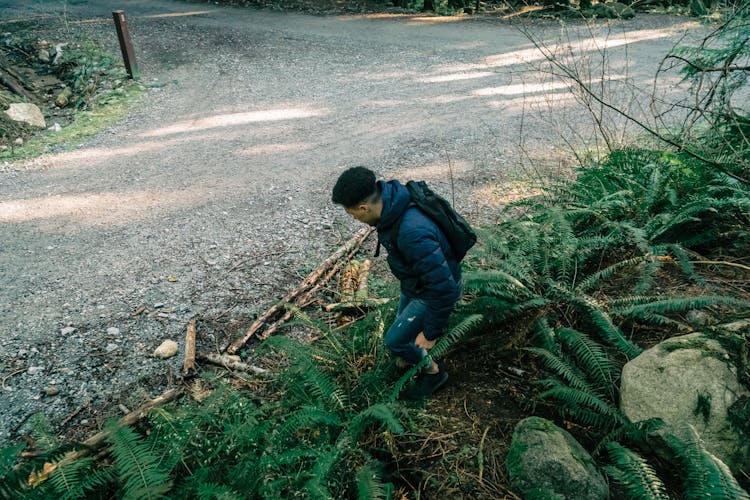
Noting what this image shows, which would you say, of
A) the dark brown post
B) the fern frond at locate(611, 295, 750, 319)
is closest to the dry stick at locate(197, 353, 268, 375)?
the fern frond at locate(611, 295, 750, 319)

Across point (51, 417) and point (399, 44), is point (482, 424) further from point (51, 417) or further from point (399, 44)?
point (399, 44)

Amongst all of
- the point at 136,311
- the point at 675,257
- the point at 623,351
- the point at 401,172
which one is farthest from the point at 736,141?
the point at 136,311

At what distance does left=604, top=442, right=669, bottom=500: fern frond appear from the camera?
7.56 feet

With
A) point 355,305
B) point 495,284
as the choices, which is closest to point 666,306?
point 495,284

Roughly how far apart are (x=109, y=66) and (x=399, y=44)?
6.46m

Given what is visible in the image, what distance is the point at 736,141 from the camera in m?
5.07

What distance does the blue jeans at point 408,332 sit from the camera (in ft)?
10.4

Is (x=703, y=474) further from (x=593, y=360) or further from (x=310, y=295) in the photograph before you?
(x=310, y=295)

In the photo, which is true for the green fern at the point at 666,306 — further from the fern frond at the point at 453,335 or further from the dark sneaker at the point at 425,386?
the dark sneaker at the point at 425,386

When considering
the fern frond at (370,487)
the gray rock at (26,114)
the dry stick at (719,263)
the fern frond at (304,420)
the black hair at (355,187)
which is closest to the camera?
the fern frond at (370,487)

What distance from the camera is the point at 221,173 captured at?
269 inches

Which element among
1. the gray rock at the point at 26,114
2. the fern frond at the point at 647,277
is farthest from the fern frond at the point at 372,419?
the gray rock at the point at 26,114

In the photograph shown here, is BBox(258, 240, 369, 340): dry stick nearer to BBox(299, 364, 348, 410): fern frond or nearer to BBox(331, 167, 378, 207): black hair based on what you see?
BBox(299, 364, 348, 410): fern frond

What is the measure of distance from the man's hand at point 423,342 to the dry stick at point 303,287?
1421 millimetres
